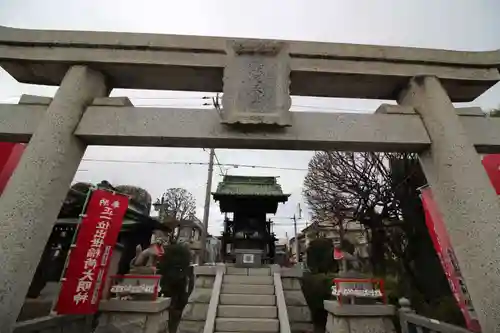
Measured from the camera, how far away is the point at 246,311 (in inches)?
284

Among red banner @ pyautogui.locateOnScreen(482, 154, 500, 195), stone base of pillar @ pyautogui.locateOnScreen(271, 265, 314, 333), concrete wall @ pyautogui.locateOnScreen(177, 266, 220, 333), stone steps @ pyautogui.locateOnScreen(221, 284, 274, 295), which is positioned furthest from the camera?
stone base of pillar @ pyautogui.locateOnScreen(271, 265, 314, 333)

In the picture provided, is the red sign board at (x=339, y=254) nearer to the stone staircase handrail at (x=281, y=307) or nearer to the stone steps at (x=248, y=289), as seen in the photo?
the stone staircase handrail at (x=281, y=307)

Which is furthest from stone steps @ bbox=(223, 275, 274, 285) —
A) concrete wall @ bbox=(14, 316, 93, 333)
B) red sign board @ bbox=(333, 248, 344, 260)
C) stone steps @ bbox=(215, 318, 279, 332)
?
concrete wall @ bbox=(14, 316, 93, 333)

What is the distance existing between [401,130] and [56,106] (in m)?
3.85

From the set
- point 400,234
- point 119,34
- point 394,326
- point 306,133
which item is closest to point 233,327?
point 394,326

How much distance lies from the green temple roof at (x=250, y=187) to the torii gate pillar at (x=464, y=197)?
10.4 meters

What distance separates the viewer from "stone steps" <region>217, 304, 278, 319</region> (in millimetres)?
7109

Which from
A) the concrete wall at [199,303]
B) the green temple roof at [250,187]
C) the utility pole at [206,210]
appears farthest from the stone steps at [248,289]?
the utility pole at [206,210]

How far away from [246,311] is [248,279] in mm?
2059

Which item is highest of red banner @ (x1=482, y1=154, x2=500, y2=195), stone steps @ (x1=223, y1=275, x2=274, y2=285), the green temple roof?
the green temple roof

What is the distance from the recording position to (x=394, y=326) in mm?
7113

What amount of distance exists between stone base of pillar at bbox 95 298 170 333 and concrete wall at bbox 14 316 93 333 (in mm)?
663

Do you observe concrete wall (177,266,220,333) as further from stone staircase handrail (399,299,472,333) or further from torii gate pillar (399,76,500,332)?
torii gate pillar (399,76,500,332)

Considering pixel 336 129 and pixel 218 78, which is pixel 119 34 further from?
pixel 336 129
